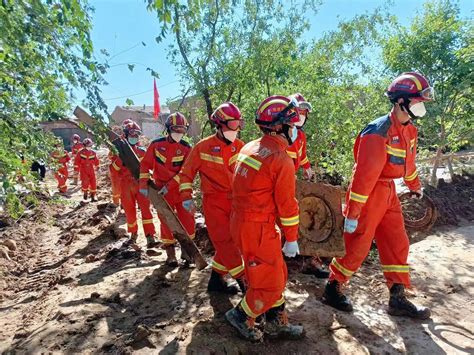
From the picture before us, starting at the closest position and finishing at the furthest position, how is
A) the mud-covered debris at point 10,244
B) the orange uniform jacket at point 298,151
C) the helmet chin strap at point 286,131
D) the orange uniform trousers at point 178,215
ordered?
the helmet chin strap at point 286,131 < the orange uniform jacket at point 298,151 < the orange uniform trousers at point 178,215 < the mud-covered debris at point 10,244

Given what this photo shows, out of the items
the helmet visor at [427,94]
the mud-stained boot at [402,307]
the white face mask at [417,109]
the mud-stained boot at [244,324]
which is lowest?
the mud-stained boot at [402,307]

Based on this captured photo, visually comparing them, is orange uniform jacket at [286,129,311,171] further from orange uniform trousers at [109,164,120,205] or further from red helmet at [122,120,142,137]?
orange uniform trousers at [109,164,120,205]

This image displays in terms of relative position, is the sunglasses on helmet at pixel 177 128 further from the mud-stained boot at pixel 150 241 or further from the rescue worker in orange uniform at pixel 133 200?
the mud-stained boot at pixel 150 241

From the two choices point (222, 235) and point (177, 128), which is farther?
point (177, 128)

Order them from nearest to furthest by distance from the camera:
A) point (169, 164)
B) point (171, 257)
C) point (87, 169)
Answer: point (171, 257) < point (169, 164) < point (87, 169)

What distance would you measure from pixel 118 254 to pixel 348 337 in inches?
156

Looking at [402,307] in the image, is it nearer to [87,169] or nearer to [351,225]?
[351,225]

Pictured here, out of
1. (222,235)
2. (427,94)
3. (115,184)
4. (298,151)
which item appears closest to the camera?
(427,94)

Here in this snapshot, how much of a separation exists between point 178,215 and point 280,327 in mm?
2503

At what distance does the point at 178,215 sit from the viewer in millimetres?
5168

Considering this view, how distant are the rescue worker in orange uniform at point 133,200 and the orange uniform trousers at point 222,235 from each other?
7.77 ft

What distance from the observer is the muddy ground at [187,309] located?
312cm

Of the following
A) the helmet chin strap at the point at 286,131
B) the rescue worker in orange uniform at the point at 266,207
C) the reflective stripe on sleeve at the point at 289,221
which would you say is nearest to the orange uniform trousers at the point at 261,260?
the rescue worker in orange uniform at the point at 266,207

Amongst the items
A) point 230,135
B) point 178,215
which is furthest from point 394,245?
point 178,215
